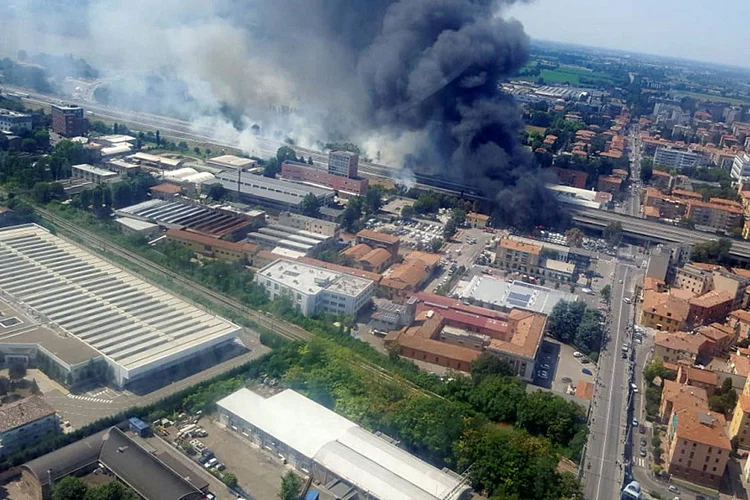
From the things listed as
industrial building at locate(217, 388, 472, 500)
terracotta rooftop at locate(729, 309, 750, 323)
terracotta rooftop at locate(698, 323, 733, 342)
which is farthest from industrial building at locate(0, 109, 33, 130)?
terracotta rooftop at locate(729, 309, 750, 323)

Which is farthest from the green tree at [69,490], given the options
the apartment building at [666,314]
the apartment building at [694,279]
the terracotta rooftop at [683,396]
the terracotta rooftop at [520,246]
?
the apartment building at [694,279]

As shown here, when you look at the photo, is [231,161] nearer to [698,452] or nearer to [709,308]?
[709,308]

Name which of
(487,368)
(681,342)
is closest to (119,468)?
(487,368)

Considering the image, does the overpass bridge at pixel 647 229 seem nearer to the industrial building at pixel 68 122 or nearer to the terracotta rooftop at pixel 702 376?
the terracotta rooftop at pixel 702 376

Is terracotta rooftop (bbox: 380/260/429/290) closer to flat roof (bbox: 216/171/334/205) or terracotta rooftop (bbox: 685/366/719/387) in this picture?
flat roof (bbox: 216/171/334/205)

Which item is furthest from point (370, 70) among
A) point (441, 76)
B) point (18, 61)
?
point (18, 61)

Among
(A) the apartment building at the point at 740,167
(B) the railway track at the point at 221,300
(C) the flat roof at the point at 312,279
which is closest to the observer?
(B) the railway track at the point at 221,300

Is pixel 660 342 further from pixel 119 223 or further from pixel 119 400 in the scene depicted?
pixel 119 223
